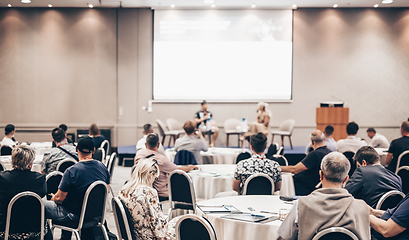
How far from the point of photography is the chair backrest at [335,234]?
6.77 ft

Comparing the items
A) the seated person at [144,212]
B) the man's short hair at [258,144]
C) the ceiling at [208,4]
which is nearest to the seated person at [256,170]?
the man's short hair at [258,144]

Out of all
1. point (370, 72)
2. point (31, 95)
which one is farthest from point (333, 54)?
point (31, 95)

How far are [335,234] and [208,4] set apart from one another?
9719 millimetres

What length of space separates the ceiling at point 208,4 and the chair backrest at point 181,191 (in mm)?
7527

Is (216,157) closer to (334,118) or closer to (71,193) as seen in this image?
(71,193)

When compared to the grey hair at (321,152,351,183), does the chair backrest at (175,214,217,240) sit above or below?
below

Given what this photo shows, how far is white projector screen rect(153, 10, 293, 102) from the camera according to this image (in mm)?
11414

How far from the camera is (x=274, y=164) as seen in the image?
3949 millimetres

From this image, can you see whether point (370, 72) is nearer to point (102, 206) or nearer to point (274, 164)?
point (274, 164)

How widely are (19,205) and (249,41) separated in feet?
31.0

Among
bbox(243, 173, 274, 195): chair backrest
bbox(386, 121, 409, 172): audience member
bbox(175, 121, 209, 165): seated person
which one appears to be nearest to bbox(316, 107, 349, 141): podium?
bbox(386, 121, 409, 172): audience member

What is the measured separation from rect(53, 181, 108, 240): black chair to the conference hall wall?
7.95 meters

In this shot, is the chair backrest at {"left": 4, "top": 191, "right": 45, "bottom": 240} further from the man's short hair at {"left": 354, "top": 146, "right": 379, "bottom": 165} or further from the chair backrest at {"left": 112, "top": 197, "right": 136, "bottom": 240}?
the man's short hair at {"left": 354, "top": 146, "right": 379, "bottom": 165}

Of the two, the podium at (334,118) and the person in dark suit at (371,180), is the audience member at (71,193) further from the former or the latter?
the podium at (334,118)
